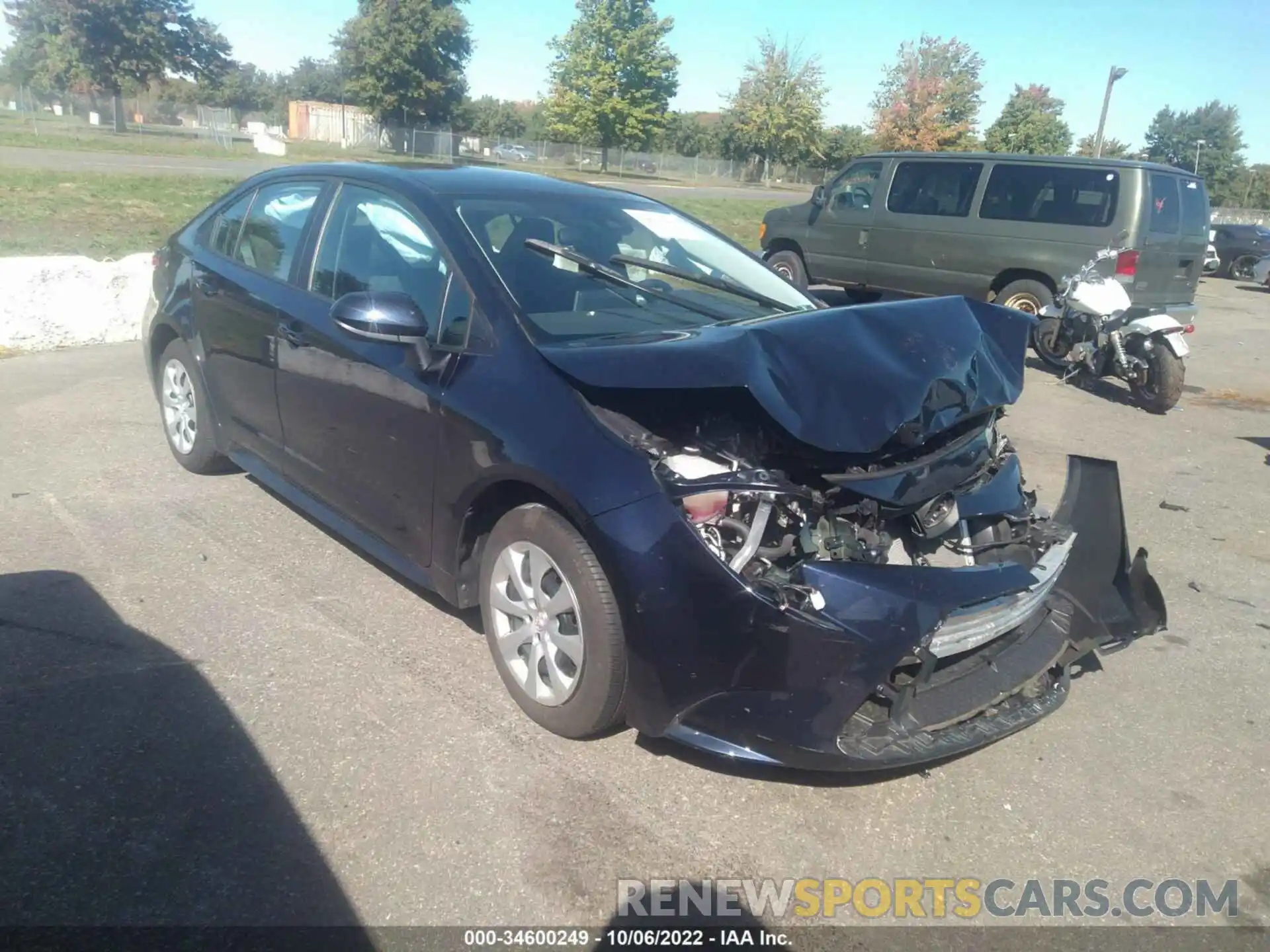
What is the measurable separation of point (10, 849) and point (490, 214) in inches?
102

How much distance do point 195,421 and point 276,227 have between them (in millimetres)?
1290

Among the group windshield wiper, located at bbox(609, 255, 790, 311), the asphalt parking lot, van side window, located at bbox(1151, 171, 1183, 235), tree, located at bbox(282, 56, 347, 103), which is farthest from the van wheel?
tree, located at bbox(282, 56, 347, 103)

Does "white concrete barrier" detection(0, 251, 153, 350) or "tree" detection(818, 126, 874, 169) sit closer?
"white concrete barrier" detection(0, 251, 153, 350)

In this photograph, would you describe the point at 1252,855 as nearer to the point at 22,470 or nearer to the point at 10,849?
the point at 10,849

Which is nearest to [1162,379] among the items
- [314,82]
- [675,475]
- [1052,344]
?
[1052,344]

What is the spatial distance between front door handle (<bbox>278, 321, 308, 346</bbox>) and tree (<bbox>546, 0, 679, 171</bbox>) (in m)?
49.9

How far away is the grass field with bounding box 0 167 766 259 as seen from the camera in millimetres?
12719

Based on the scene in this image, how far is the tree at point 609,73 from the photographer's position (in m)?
51.1

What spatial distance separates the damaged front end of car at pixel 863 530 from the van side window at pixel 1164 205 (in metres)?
8.39

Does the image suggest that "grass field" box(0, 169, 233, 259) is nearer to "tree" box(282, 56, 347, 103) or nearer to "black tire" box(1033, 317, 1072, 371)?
"black tire" box(1033, 317, 1072, 371)

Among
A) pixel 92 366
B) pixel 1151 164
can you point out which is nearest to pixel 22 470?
pixel 92 366

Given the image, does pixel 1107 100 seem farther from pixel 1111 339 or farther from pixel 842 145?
pixel 842 145

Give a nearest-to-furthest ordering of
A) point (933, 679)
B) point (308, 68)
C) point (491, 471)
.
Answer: point (933, 679), point (491, 471), point (308, 68)

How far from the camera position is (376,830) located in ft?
9.27
